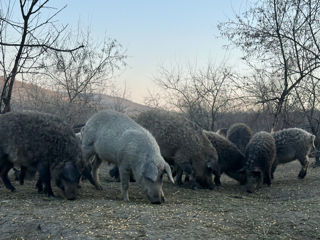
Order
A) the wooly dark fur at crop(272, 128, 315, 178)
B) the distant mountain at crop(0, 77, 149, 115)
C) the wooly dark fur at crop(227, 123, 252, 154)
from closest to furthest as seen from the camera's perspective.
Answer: the wooly dark fur at crop(272, 128, 315, 178) → the wooly dark fur at crop(227, 123, 252, 154) → the distant mountain at crop(0, 77, 149, 115)

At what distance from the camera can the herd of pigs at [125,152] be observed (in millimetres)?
7613

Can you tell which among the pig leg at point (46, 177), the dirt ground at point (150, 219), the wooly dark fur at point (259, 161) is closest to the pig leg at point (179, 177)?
the wooly dark fur at point (259, 161)

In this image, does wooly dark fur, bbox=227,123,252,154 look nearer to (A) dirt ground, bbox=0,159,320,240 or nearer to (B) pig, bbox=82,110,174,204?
(A) dirt ground, bbox=0,159,320,240

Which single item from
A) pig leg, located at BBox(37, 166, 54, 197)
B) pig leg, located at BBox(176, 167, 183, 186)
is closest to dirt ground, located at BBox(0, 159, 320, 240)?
pig leg, located at BBox(37, 166, 54, 197)

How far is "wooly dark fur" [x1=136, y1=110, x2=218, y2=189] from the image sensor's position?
9.97 meters

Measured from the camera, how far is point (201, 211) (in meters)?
6.53

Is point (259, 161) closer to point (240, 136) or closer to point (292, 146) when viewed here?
point (292, 146)

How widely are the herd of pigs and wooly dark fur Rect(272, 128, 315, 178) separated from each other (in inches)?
33.1

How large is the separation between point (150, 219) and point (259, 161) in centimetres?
573

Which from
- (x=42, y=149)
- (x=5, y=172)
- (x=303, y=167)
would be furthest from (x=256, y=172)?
(x=5, y=172)

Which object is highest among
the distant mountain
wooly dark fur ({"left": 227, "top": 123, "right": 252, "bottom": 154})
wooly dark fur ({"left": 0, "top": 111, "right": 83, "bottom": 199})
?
the distant mountain

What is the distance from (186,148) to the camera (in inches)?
392

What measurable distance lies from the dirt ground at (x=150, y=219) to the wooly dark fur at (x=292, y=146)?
4.83 metres

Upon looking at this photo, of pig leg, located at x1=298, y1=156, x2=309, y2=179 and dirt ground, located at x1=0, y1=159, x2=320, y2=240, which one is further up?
pig leg, located at x1=298, y1=156, x2=309, y2=179
